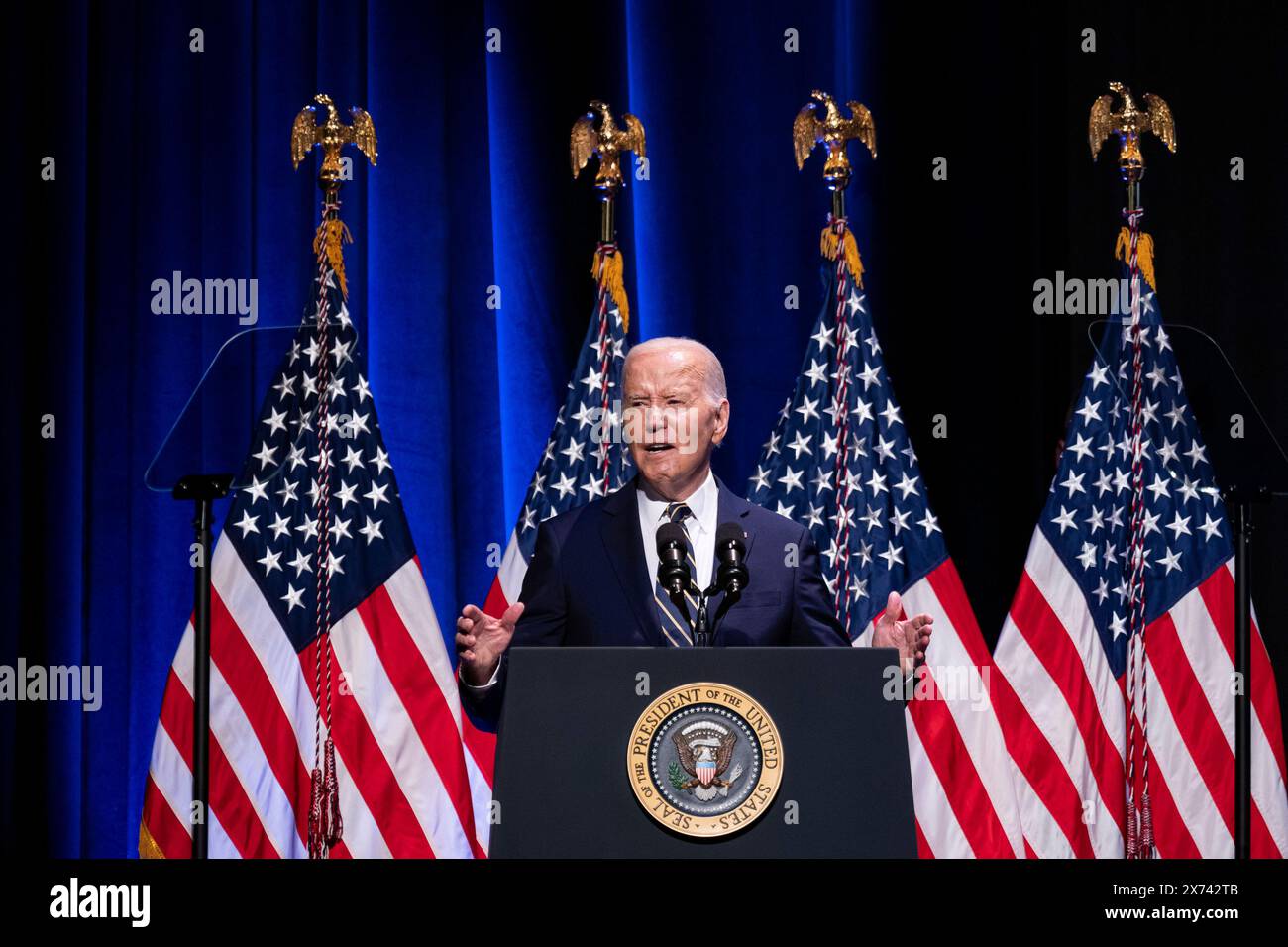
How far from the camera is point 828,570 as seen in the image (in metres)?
4.84

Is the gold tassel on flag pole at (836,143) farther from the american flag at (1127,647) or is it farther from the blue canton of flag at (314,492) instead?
the blue canton of flag at (314,492)

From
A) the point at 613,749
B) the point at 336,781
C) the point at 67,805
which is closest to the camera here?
the point at 613,749

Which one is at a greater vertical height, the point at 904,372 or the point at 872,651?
the point at 904,372

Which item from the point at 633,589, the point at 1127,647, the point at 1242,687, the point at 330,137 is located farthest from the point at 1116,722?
the point at 330,137

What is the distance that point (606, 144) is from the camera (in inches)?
196

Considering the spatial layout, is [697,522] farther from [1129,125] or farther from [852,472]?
[1129,125]

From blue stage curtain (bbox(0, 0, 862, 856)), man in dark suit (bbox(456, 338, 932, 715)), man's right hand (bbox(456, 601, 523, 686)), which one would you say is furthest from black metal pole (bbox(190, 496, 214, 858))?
man's right hand (bbox(456, 601, 523, 686))

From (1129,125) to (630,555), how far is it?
2.59m

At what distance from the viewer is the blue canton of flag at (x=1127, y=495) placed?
4867mm

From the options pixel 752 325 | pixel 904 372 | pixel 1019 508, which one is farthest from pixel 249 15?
pixel 1019 508

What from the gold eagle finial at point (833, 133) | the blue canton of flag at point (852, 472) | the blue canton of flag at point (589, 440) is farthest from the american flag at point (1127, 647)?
the blue canton of flag at point (589, 440)

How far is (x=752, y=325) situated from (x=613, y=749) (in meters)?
3.19

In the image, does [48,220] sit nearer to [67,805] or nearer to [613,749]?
[67,805]

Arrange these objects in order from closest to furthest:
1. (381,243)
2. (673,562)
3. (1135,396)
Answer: (673,562), (1135,396), (381,243)
